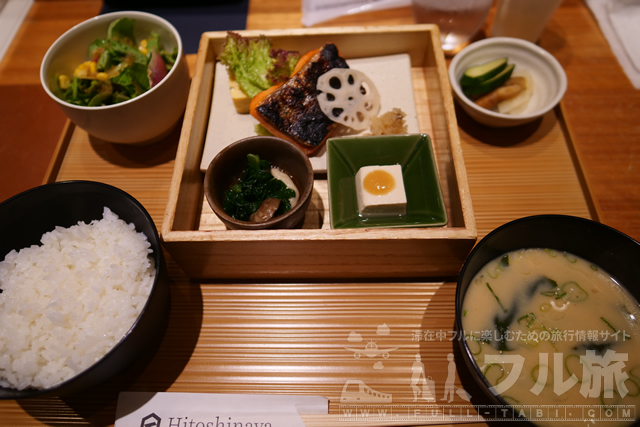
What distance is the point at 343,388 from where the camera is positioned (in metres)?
1.32

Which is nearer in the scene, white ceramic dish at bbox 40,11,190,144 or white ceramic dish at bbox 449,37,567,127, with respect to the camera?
white ceramic dish at bbox 40,11,190,144

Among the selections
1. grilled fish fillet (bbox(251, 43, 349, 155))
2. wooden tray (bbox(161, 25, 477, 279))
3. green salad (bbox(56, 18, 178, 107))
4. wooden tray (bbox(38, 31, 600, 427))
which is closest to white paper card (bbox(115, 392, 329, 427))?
wooden tray (bbox(38, 31, 600, 427))

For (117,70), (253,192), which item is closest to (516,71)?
(253,192)

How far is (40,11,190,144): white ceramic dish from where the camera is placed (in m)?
1.62

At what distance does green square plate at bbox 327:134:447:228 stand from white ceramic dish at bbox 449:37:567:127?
37 centimetres

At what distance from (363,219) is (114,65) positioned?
1.43 metres

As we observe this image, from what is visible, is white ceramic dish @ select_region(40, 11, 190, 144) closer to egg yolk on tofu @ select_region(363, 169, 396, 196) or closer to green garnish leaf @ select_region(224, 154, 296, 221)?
green garnish leaf @ select_region(224, 154, 296, 221)

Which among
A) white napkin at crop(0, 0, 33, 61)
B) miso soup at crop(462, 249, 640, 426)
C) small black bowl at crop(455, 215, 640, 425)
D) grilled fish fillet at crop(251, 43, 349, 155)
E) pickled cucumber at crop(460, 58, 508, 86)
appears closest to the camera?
miso soup at crop(462, 249, 640, 426)

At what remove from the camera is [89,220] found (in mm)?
1536

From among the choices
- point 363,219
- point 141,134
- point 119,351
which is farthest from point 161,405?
point 141,134

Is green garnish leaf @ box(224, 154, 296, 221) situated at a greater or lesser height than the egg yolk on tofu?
lesser

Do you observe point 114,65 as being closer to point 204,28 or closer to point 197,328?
point 204,28

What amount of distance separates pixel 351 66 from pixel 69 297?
1.67 meters

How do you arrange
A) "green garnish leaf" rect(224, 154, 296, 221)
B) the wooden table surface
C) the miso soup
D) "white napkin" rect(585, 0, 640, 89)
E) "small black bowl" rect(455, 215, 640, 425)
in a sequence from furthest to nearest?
"white napkin" rect(585, 0, 640, 89) < "green garnish leaf" rect(224, 154, 296, 221) < the wooden table surface < "small black bowl" rect(455, 215, 640, 425) < the miso soup
